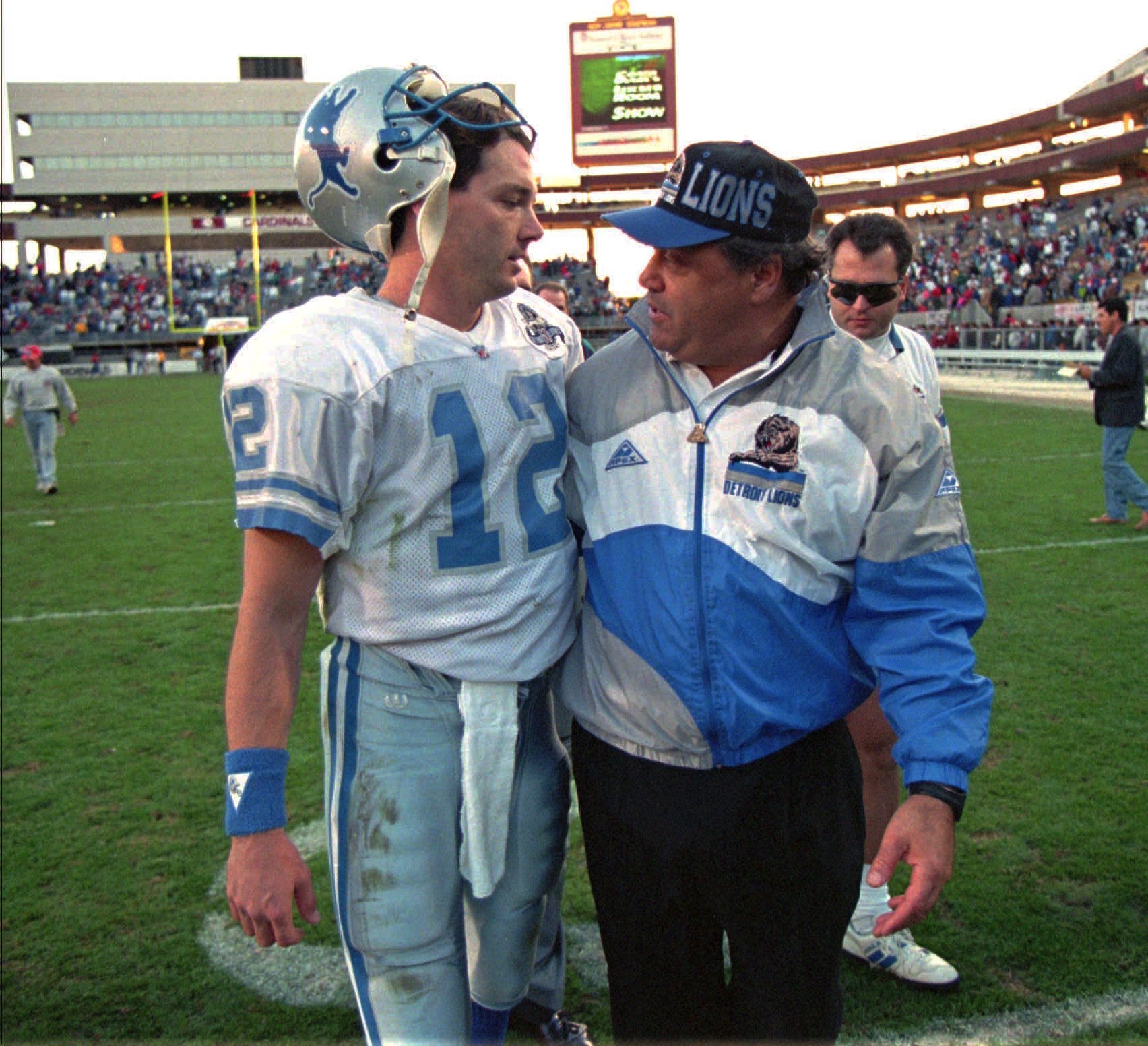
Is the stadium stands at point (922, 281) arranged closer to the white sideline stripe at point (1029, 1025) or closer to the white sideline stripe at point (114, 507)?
the white sideline stripe at point (114, 507)

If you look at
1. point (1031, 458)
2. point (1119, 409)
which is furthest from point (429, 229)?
point (1031, 458)

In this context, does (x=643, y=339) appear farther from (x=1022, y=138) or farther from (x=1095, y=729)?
(x=1022, y=138)

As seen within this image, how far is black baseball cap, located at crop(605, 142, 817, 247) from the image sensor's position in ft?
6.57

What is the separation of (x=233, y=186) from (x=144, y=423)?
51.6m

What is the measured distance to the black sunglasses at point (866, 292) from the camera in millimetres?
3506

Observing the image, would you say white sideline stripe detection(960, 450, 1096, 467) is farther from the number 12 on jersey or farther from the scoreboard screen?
A: the scoreboard screen

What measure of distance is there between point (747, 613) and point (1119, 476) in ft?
26.7

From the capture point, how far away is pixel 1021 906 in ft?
11.2

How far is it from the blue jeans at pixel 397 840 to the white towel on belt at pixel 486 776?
0.03 m

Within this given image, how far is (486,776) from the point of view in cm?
196

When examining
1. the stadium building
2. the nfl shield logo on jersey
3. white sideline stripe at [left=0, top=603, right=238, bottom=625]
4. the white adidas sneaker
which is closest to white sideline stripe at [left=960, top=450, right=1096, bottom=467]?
white sideline stripe at [left=0, top=603, right=238, bottom=625]

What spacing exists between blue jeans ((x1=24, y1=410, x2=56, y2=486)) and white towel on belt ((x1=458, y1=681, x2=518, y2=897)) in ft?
40.9

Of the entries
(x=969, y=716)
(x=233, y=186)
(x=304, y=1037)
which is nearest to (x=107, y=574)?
(x=304, y=1037)

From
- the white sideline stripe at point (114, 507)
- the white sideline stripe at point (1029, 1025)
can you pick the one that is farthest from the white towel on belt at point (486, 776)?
the white sideline stripe at point (114, 507)
